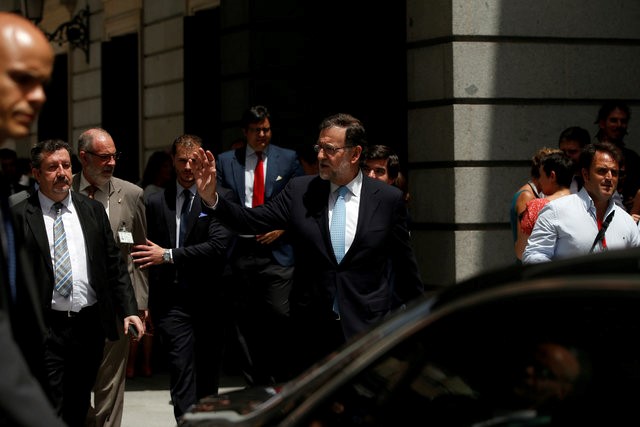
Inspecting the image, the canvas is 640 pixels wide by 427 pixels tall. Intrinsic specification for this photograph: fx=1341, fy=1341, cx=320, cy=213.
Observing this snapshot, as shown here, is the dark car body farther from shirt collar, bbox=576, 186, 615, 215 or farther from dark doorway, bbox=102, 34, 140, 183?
dark doorway, bbox=102, 34, 140, 183

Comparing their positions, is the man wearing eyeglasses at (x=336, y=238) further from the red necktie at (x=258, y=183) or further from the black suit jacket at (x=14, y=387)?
the black suit jacket at (x=14, y=387)

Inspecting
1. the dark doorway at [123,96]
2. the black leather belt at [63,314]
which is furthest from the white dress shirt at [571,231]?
the dark doorway at [123,96]

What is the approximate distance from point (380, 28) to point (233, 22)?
145cm

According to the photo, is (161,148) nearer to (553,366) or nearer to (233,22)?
(233,22)

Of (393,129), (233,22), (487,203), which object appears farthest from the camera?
(233,22)

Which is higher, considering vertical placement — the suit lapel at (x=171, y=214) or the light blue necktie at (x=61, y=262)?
the suit lapel at (x=171, y=214)

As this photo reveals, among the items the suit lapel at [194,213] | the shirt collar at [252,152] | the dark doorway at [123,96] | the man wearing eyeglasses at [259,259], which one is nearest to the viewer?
the suit lapel at [194,213]

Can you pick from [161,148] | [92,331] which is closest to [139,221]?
[92,331]

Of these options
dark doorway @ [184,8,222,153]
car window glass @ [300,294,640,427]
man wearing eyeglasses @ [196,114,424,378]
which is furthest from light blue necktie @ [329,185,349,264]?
dark doorway @ [184,8,222,153]

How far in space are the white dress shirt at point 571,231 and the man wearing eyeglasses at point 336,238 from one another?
0.67 m

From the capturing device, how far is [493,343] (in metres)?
3.23

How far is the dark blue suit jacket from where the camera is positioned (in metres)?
9.30

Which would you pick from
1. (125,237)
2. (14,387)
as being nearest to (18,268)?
(14,387)

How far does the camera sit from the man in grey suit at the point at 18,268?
2.97 m
